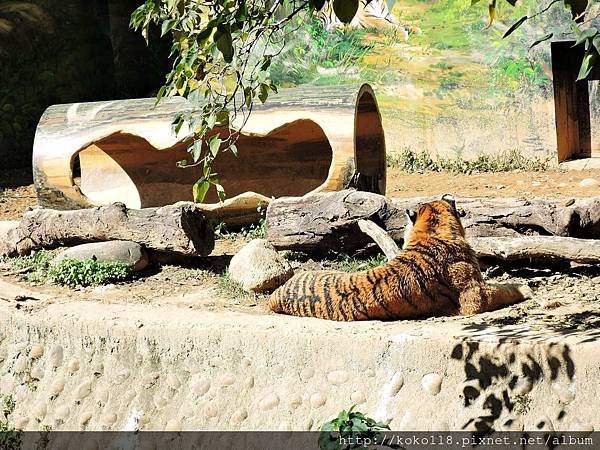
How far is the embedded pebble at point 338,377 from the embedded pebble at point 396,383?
0.28 m

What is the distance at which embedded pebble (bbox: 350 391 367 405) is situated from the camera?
17.5ft

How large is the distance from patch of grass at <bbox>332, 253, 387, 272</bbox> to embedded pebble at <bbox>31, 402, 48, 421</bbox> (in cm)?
236

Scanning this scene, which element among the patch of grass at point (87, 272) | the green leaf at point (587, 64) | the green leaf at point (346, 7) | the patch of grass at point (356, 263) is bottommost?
the patch of grass at point (356, 263)

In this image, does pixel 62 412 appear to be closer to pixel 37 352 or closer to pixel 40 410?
pixel 40 410

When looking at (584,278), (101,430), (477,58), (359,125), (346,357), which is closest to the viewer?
(346,357)

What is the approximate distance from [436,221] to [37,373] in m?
2.87

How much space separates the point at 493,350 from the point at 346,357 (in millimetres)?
862

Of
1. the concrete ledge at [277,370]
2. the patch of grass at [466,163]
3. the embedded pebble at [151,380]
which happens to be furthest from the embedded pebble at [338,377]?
the patch of grass at [466,163]

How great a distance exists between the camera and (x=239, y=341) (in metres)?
5.78

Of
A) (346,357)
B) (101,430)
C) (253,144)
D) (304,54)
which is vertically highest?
(304,54)

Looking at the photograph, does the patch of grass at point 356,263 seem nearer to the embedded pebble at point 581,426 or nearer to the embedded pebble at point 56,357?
the embedded pebble at point 56,357

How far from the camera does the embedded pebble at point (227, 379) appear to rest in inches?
228

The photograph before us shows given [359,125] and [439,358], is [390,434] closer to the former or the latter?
[439,358]

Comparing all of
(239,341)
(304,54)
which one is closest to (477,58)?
(304,54)
